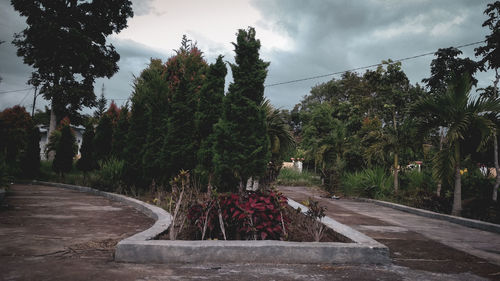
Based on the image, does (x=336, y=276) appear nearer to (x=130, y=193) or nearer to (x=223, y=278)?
(x=223, y=278)

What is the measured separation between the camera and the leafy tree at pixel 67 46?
24688mm

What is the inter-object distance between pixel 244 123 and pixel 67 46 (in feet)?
75.7

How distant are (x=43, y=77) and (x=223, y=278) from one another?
2855cm

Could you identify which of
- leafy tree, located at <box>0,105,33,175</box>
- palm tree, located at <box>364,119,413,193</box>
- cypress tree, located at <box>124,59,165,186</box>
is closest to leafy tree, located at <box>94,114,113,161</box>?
cypress tree, located at <box>124,59,165,186</box>

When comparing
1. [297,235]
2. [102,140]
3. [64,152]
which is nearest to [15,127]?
[64,152]

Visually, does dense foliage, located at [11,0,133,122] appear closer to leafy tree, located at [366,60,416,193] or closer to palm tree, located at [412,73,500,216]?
leafy tree, located at [366,60,416,193]

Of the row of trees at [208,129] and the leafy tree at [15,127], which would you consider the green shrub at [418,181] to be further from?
the leafy tree at [15,127]

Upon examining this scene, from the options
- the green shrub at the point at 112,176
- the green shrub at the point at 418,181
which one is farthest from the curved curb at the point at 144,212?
the green shrub at the point at 418,181

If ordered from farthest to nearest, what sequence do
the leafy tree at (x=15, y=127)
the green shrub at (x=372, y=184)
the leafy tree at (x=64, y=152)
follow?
the leafy tree at (x=15, y=127) → the leafy tree at (x=64, y=152) → the green shrub at (x=372, y=184)

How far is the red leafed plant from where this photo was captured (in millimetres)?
4258

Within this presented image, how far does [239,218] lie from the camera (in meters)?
4.24

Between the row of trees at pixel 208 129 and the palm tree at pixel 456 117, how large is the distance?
4.36 metres

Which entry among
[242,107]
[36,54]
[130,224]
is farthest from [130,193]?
[36,54]

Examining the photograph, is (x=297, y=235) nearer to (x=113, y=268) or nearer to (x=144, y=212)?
(x=113, y=268)
